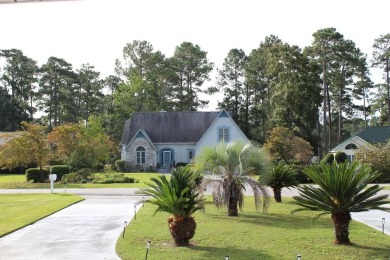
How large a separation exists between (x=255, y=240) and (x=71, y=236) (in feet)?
16.7

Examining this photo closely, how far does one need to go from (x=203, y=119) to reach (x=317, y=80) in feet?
45.8

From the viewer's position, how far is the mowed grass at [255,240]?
10498mm

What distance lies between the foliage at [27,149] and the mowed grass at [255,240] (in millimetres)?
19626

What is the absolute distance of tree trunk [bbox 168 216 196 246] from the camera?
11648mm

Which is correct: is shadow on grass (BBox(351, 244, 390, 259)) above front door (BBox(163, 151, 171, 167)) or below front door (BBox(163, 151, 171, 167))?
below

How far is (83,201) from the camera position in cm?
2302

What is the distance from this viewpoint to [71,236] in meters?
13.4

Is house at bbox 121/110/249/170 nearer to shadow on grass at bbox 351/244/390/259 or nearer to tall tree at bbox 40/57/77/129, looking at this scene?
tall tree at bbox 40/57/77/129

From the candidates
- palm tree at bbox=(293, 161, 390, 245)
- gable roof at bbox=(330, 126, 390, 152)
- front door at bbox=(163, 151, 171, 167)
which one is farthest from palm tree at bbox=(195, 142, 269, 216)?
front door at bbox=(163, 151, 171, 167)

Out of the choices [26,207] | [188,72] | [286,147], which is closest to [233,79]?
[188,72]

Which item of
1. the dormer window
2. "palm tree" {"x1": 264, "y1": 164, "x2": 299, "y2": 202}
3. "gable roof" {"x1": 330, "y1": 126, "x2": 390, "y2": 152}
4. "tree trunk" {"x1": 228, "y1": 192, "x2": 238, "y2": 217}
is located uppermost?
"gable roof" {"x1": 330, "y1": 126, "x2": 390, "y2": 152}

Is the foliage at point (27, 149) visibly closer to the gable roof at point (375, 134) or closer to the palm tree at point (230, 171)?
the palm tree at point (230, 171)

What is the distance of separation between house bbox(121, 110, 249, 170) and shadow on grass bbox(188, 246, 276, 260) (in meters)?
39.7

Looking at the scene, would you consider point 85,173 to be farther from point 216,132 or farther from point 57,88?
point 57,88
